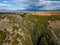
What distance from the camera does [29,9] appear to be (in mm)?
1931

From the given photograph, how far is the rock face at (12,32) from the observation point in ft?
6.02

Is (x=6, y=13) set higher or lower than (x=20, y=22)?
higher

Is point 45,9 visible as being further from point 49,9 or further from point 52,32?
point 52,32

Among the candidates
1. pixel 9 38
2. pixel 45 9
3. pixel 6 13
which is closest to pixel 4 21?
pixel 6 13

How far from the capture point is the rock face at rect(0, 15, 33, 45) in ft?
6.02

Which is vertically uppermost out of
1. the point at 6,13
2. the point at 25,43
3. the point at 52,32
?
the point at 6,13

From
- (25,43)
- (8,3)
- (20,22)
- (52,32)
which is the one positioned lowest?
(25,43)

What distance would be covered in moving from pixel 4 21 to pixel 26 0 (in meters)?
0.40

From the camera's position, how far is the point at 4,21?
1.92 meters

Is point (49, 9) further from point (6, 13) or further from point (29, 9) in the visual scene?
point (6, 13)

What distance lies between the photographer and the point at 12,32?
6.12ft

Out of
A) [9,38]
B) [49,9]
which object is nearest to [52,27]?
[49,9]

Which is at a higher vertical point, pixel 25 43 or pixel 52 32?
pixel 52 32

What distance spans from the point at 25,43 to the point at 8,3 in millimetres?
576
